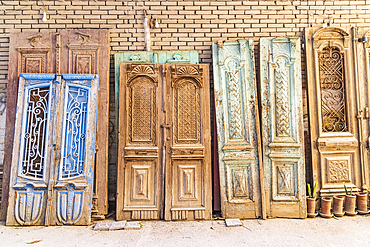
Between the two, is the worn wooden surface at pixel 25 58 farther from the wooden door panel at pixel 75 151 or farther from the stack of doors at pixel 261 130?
the stack of doors at pixel 261 130

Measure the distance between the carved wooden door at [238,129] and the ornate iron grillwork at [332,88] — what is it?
1276 millimetres

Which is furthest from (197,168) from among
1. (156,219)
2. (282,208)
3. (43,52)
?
(43,52)

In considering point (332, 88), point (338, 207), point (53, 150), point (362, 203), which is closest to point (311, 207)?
point (338, 207)

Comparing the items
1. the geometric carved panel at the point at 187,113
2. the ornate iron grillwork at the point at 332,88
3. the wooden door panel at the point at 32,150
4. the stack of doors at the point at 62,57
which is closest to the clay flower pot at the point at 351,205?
the ornate iron grillwork at the point at 332,88

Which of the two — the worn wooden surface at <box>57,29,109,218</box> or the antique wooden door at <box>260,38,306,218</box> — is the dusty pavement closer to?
the antique wooden door at <box>260,38,306,218</box>

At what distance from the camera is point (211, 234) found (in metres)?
3.12

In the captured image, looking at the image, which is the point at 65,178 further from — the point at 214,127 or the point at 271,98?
the point at 271,98

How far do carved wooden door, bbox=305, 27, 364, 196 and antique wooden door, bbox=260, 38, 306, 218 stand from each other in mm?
325

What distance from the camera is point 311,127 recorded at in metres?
3.84

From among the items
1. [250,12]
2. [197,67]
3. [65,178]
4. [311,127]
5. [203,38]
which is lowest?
[65,178]

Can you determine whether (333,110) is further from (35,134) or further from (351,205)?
(35,134)

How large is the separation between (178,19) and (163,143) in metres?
2.16

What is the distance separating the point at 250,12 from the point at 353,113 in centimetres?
246

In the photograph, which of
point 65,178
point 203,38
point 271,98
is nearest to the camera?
point 65,178
